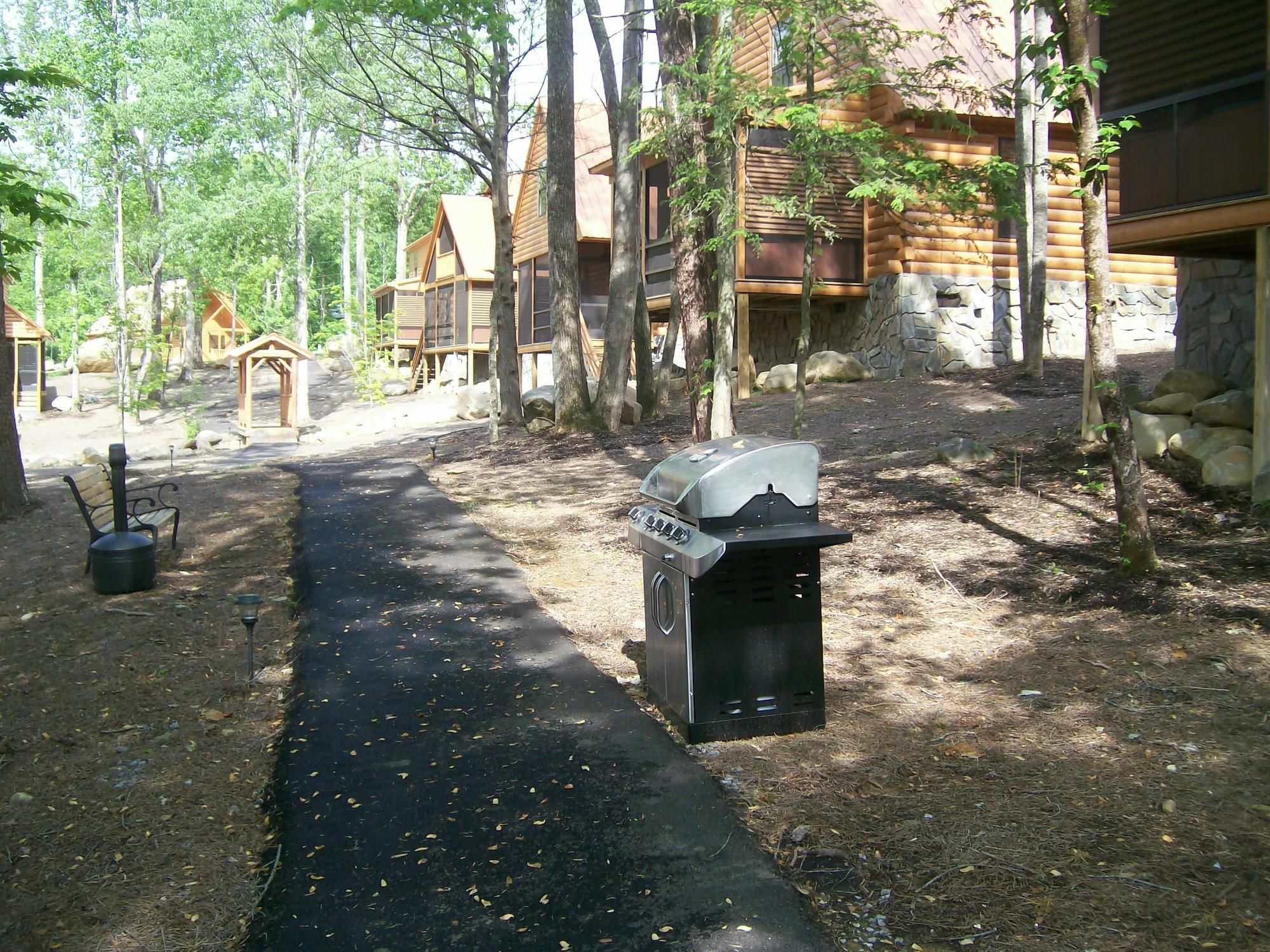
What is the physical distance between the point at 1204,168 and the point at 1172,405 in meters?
2.14

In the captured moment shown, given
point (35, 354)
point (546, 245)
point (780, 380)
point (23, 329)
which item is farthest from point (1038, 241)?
point (35, 354)

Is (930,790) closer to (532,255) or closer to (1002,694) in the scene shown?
(1002,694)

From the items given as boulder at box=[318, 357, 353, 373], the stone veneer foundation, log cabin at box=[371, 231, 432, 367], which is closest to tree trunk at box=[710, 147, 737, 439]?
the stone veneer foundation

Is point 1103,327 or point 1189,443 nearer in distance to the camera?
point 1103,327

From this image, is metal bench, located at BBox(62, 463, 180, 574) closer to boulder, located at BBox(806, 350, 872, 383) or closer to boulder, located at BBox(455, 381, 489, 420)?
boulder, located at BBox(806, 350, 872, 383)

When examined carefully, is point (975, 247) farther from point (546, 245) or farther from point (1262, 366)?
point (546, 245)

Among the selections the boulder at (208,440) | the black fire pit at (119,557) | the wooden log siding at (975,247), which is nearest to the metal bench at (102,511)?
the black fire pit at (119,557)

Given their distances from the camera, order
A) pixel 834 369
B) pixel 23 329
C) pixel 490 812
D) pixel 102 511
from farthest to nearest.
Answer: pixel 23 329, pixel 834 369, pixel 102 511, pixel 490 812

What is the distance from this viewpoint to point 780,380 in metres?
19.1

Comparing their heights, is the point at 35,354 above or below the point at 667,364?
above

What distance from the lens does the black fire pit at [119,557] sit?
27.2 ft

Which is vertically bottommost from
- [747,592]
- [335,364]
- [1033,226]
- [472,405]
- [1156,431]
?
[747,592]


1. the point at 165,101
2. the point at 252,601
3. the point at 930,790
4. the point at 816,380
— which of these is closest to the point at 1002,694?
the point at 930,790

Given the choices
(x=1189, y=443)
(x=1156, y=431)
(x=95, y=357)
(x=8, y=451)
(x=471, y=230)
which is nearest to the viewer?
(x=1189, y=443)
